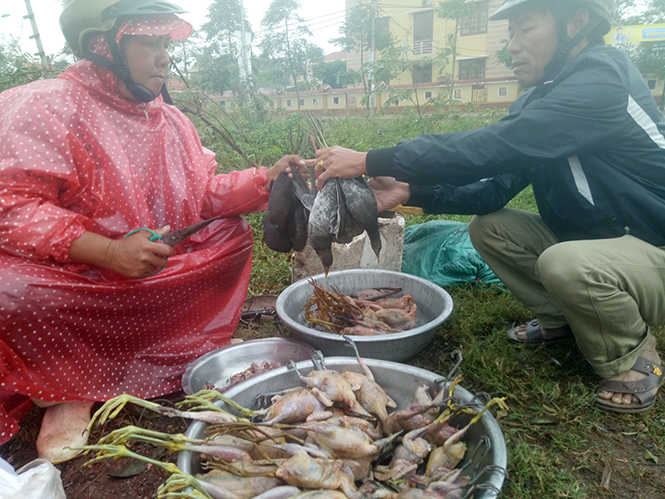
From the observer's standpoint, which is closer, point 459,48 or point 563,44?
point 563,44

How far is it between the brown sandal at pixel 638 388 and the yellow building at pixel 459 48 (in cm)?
2425

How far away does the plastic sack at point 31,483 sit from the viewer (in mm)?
1376

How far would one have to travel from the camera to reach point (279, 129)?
281 inches

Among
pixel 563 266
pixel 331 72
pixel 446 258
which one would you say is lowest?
pixel 446 258

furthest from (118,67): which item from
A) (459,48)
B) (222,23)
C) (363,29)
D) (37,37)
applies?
(459,48)

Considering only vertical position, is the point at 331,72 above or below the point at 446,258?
above

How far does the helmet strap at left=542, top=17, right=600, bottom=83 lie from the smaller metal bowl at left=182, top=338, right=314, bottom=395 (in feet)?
6.43

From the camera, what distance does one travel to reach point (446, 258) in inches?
140

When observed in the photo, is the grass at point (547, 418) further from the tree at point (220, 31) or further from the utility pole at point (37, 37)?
the tree at point (220, 31)

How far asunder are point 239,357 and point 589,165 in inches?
84.7

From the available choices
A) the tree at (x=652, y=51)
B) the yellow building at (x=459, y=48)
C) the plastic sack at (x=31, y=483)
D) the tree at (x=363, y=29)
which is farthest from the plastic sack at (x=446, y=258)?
the tree at (x=363, y=29)

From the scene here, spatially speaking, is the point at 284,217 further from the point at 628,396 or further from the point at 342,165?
the point at 628,396

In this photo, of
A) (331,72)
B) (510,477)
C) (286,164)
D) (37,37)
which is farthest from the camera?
(331,72)

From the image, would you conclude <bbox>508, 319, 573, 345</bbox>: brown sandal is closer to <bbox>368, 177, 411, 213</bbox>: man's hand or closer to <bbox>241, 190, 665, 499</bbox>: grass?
<bbox>241, 190, 665, 499</bbox>: grass
